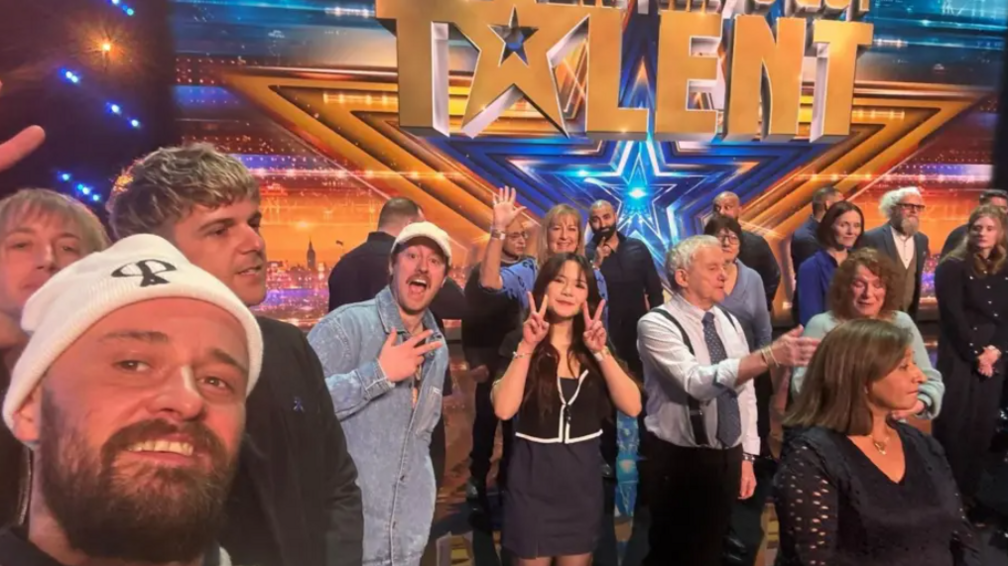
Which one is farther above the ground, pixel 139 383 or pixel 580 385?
pixel 139 383

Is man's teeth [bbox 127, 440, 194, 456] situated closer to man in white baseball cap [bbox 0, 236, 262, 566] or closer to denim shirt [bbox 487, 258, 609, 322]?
man in white baseball cap [bbox 0, 236, 262, 566]

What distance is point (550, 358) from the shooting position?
6.03 feet

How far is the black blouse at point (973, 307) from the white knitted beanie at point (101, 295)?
10.3 feet

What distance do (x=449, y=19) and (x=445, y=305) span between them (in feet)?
7.05

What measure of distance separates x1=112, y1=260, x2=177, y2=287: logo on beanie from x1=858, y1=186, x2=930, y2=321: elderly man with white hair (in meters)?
3.41

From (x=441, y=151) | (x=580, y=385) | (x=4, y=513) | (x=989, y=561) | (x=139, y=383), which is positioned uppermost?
(x=441, y=151)

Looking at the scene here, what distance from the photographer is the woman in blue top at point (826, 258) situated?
290 cm

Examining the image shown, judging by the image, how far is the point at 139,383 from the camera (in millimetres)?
573

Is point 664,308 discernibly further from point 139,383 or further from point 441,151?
point 441,151

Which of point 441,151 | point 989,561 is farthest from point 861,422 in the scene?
point 441,151

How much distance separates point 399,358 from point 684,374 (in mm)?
940

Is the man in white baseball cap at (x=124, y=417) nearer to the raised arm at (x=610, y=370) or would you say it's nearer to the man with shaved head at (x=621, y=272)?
the raised arm at (x=610, y=370)

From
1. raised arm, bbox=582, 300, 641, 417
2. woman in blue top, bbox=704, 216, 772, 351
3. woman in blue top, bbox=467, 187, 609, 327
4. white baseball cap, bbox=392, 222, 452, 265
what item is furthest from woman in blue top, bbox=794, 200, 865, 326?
white baseball cap, bbox=392, 222, 452, 265

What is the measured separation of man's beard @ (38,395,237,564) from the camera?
1.79ft
